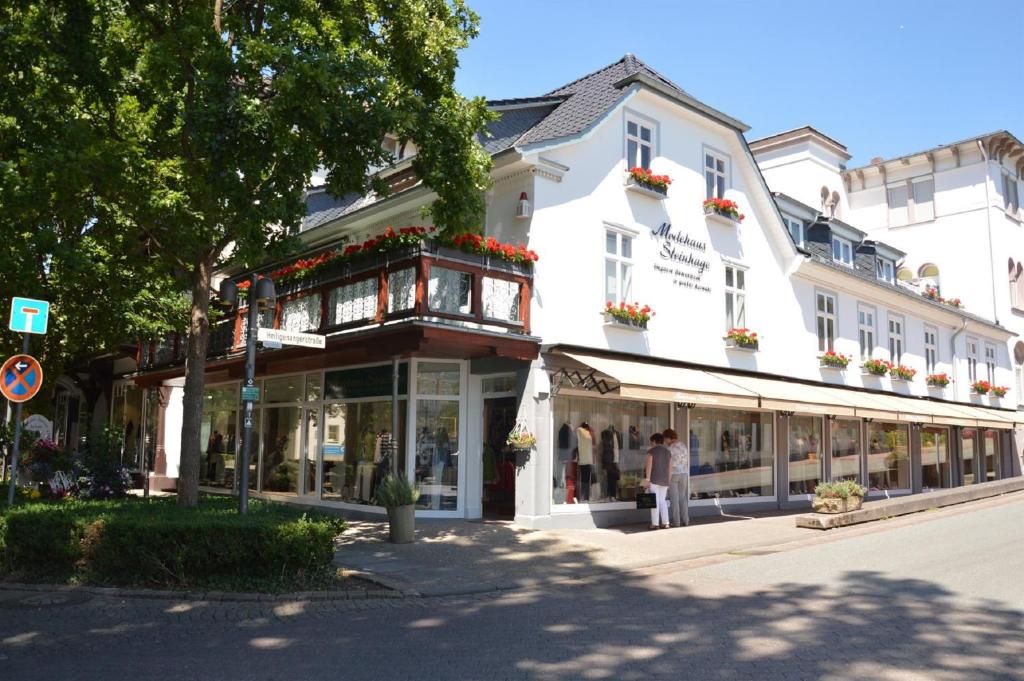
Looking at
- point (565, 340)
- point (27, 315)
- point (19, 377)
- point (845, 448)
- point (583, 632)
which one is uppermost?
point (565, 340)

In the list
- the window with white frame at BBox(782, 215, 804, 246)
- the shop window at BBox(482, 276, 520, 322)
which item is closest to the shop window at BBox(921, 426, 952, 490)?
the window with white frame at BBox(782, 215, 804, 246)

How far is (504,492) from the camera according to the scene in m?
16.4

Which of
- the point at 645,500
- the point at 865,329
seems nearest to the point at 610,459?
the point at 645,500

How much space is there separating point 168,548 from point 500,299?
7351 millimetres

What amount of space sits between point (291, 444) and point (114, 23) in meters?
10.2

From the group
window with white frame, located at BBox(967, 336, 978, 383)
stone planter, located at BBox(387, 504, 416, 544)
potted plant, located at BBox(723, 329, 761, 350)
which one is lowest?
stone planter, located at BBox(387, 504, 416, 544)

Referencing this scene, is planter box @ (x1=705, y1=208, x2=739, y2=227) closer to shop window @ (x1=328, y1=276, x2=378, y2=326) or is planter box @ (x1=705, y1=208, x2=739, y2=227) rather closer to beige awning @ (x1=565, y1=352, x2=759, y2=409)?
beige awning @ (x1=565, y1=352, x2=759, y2=409)

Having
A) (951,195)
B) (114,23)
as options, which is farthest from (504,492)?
(951,195)

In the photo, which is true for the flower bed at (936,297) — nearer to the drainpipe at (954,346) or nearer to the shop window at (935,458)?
the drainpipe at (954,346)

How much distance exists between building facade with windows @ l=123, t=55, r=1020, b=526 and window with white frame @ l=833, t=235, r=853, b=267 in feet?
6.67

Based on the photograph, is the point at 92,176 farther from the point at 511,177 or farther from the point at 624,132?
the point at 624,132

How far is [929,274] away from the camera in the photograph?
34344 millimetres

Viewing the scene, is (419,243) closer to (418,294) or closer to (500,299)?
(418,294)

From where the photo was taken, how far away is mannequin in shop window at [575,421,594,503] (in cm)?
1544
